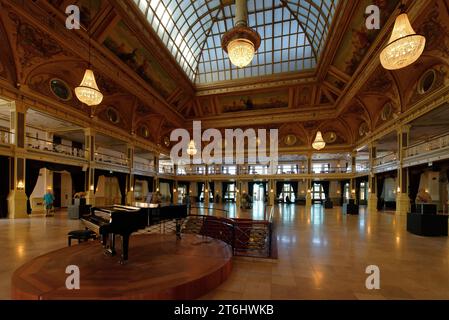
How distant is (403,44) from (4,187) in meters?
14.1

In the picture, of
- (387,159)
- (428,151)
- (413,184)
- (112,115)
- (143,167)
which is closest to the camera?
(428,151)

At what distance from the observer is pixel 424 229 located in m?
6.39

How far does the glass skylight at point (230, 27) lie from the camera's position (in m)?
13.0

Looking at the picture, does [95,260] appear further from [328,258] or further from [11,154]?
[11,154]

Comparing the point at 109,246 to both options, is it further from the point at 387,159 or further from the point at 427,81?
the point at 387,159

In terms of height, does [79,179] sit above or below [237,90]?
below

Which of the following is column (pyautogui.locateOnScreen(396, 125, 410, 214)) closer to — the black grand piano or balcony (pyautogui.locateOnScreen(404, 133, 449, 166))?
balcony (pyautogui.locateOnScreen(404, 133, 449, 166))

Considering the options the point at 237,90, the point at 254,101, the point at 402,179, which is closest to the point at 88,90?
the point at 237,90

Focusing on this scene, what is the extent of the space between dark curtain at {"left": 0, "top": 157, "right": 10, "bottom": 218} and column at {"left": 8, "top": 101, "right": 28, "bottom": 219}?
0.50 feet

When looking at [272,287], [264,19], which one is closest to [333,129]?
[264,19]

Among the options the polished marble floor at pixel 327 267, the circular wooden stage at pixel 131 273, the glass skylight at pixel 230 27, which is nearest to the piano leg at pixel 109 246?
the circular wooden stage at pixel 131 273

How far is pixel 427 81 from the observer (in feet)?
33.9
